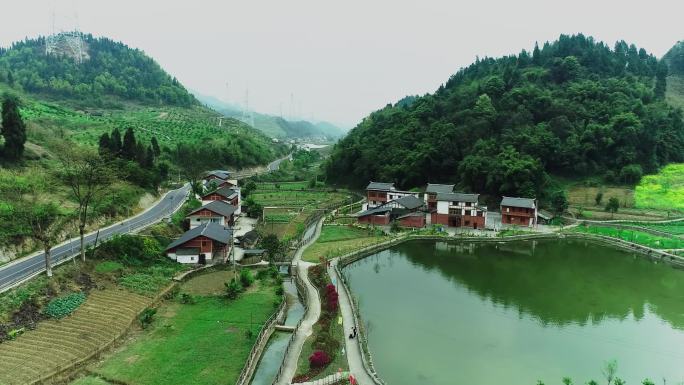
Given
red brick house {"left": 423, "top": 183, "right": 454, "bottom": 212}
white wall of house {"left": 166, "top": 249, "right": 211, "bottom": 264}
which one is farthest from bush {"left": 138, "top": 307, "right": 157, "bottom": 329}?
red brick house {"left": 423, "top": 183, "right": 454, "bottom": 212}

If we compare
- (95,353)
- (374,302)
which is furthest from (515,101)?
(95,353)

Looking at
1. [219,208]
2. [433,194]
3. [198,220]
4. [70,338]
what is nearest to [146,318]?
[70,338]

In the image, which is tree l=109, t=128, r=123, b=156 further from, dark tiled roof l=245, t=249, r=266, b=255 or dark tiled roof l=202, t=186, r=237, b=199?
dark tiled roof l=245, t=249, r=266, b=255

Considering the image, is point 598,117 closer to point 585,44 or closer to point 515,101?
point 515,101

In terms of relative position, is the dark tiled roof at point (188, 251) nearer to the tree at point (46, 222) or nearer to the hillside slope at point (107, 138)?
the hillside slope at point (107, 138)

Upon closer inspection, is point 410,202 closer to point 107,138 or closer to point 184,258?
point 184,258

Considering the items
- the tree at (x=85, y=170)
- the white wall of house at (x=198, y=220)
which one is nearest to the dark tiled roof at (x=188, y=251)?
the tree at (x=85, y=170)
